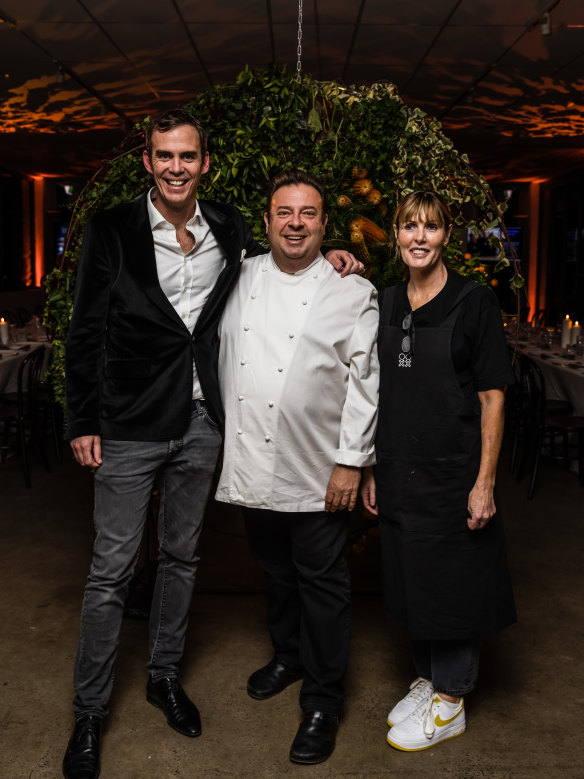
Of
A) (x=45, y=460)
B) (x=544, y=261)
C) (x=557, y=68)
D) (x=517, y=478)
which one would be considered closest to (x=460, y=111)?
(x=557, y=68)

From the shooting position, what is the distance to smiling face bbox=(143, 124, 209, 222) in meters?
2.11

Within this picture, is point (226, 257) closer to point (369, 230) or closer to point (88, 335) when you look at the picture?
point (88, 335)

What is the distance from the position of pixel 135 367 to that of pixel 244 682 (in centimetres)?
117

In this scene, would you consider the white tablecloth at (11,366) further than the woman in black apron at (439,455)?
Yes

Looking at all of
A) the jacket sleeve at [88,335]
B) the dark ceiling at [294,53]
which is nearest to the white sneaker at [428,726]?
the jacket sleeve at [88,335]

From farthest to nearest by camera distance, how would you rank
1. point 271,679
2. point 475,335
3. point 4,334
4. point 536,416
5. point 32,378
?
point 4,334, point 32,378, point 536,416, point 271,679, point 475,335

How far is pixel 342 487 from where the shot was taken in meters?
2.15

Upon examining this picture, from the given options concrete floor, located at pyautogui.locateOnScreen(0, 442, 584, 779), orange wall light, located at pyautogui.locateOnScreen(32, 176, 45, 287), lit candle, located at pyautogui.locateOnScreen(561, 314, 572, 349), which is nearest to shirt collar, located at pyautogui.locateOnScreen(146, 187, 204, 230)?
concrete floor, located at pyautogui.locateOnScreen(0, 442, 584, 779)

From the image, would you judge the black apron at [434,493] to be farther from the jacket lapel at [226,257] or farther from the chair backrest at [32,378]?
the chair backrest at [32,378]

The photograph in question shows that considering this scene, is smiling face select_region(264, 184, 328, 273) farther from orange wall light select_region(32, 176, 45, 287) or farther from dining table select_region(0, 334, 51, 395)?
orange wall light select_region(32, 176, 45, 287)

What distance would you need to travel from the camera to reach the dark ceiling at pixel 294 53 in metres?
4.93

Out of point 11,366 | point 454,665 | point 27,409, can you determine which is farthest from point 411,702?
point 11,366

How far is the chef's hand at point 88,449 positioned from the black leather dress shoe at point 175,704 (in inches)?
29.3

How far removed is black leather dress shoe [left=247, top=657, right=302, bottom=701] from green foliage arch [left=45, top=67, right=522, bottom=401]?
136 centimetres
